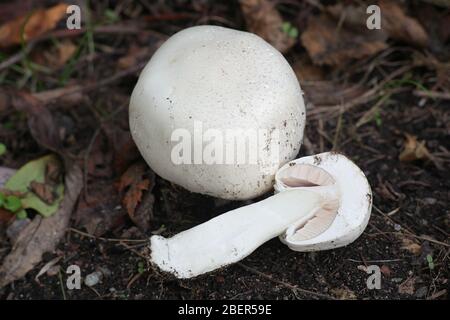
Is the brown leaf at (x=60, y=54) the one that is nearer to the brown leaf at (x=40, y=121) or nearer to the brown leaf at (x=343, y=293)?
the brown leaf at (x=40, y=121)

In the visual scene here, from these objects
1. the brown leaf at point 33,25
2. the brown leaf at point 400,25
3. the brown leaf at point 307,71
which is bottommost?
the brown leaf at point 307,71

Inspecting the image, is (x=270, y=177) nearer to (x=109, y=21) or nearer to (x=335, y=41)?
(x=335, y=41)

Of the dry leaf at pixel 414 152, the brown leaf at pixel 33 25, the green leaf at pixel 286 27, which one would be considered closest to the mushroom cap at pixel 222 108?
the dry leaf at pixel 414 152

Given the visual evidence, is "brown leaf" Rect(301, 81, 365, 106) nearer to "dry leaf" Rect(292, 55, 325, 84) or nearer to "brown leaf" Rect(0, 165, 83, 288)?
"dry leaf" Rect(292, 55, 325, 84)

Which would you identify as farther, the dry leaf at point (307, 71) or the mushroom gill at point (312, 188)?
the dry leaf at point (307, 71)

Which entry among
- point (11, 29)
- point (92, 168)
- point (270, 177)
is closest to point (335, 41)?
point (270, 177)

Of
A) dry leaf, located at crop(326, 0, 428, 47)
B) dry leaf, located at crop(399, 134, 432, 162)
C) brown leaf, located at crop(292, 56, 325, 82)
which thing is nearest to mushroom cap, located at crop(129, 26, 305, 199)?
dry leaf, located at crop(399, 134, 432, 162)
